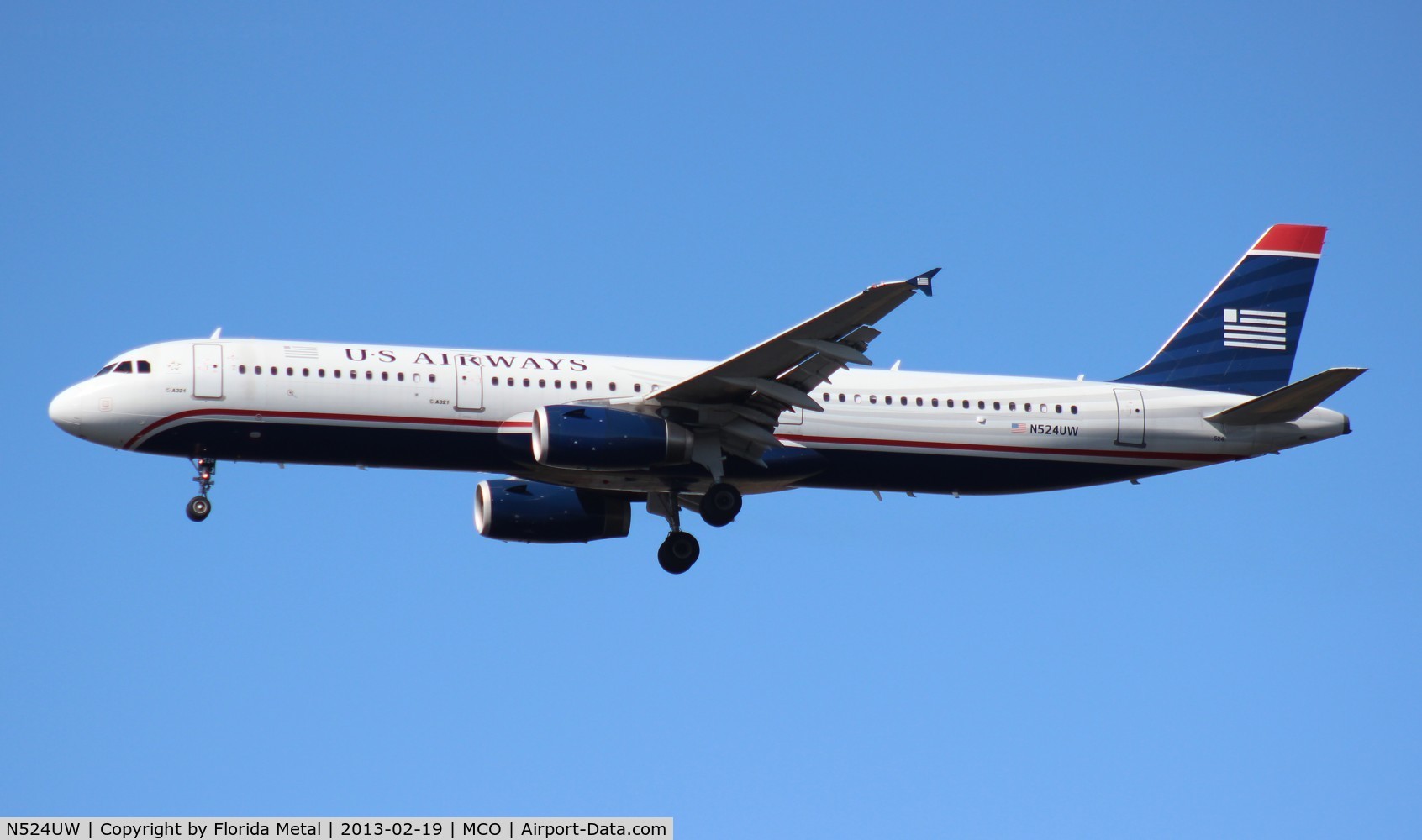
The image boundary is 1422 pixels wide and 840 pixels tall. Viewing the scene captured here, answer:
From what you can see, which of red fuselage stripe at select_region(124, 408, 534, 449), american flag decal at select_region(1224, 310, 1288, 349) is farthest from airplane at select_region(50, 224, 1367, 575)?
american flag decal at select_region(1224, 310, 1288, 349)

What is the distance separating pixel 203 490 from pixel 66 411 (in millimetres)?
3039

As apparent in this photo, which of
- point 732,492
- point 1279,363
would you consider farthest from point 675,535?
point 1279,363

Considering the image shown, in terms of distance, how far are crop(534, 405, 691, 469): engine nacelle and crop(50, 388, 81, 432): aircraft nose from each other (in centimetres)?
911

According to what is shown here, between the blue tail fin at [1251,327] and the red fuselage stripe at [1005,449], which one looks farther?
the blue tail fin at [1251,327]

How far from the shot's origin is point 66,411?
120 ft

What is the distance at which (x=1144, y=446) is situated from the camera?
132ft

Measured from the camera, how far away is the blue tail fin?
42000 mm

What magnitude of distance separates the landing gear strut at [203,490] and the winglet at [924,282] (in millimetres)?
14848

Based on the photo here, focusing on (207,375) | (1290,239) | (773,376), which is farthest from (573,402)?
(1290,239)

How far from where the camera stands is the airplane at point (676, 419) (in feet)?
118

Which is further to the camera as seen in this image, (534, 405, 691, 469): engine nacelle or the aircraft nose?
the aircraft nose

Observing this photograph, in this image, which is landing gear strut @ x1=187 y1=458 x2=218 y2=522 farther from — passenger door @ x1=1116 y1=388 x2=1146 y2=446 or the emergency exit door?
passenger door @ x1=1116 y1=388 x2=1146 y2=446

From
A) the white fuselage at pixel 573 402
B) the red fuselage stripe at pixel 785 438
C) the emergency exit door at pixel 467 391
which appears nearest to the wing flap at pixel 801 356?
the white fuselage at pixel 573 402

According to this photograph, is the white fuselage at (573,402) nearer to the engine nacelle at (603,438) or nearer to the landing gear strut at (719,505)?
the landing gear strut at (719,505)
